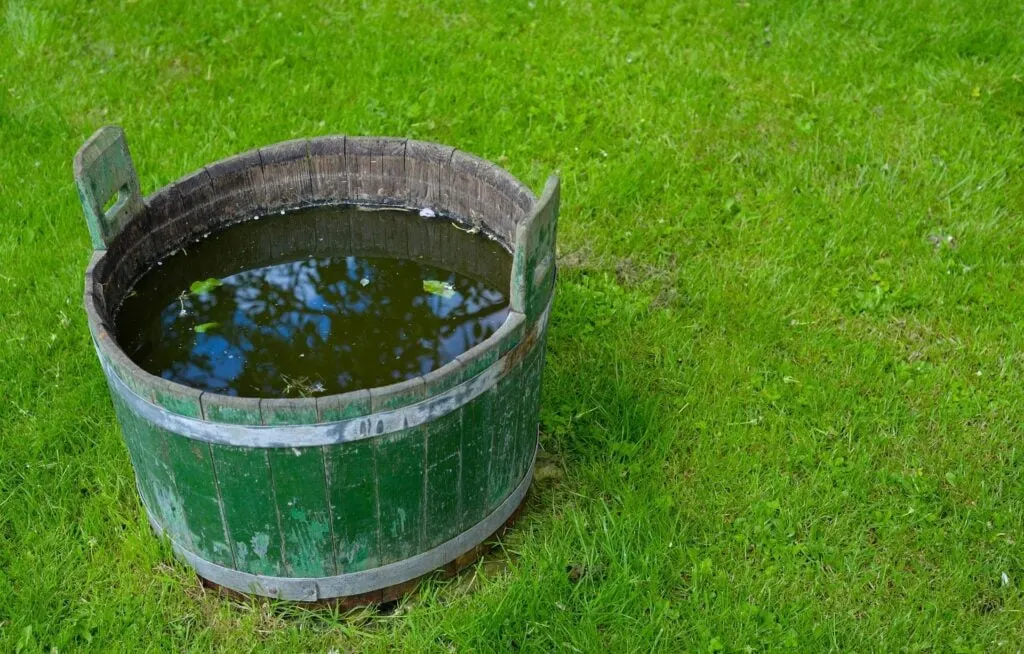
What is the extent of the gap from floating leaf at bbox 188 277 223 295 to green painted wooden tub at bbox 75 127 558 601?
0.19 metres

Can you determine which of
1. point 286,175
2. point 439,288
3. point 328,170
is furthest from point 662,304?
point 286,175

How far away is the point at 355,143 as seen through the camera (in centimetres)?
389

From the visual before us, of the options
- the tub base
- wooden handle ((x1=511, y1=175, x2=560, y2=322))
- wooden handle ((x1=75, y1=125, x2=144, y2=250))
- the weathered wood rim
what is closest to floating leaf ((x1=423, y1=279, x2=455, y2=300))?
the weathered wood rim

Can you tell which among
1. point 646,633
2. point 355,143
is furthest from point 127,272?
point 646,633

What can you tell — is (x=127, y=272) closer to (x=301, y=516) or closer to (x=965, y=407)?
(x=301, y=516)

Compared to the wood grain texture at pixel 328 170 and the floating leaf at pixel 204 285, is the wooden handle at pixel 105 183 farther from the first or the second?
the wood grain texture at pixel 328 170

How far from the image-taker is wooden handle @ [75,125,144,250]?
10.5ft

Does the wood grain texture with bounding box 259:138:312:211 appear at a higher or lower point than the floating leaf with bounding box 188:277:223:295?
higher

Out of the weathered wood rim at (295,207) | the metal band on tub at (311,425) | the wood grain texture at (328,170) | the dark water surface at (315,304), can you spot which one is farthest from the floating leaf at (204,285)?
the metal band on tub at (311,425)

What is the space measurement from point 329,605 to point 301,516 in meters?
0.49

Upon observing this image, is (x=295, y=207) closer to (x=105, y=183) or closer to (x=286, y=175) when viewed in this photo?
(x=286, y=175)

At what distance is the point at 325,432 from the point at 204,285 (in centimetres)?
116

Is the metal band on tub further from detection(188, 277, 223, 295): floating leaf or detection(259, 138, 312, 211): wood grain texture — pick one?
detection(259, 138, 312, 211): wood grain texture

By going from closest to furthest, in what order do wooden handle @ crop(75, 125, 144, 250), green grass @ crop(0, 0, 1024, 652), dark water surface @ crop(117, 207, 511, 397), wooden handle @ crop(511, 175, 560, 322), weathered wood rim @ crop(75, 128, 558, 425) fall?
weathered wood rim @ crop(75, 128, 558, 425), wooden handle @ crop(511, 175, 560, 322), wooden handle @ crop(75, 125, 144, 250), dark water surface @ crop(117, 207, 511, 397), green grass @ crop(0, 0, 1024, 652)
